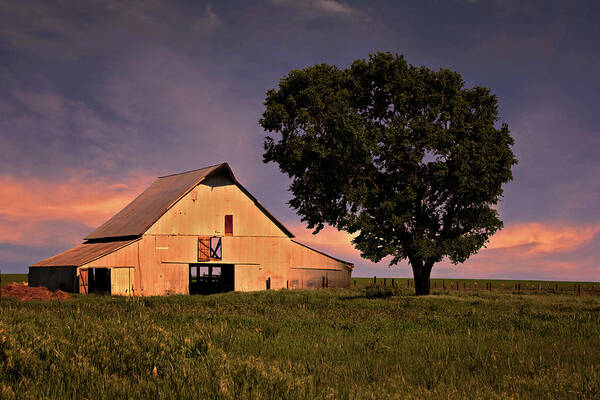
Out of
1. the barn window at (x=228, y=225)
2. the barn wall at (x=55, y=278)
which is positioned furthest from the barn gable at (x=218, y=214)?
the barn wall at (x=55, y=278)

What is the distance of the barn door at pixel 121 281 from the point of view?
143 ft

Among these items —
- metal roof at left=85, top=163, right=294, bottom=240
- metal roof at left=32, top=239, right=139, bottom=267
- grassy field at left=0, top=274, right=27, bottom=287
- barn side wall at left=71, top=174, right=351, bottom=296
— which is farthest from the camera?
grassy field at left=0, top=274, right=27, bottom=287

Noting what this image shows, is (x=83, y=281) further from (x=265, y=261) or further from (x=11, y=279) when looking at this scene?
(x=11, y=279)

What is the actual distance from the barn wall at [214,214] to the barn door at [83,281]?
230 inches

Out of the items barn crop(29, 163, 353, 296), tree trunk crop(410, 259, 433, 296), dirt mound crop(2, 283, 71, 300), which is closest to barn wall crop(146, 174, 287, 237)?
barn crop(29, 163, 353, 296)

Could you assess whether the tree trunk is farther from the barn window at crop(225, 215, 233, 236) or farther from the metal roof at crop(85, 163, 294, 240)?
the barn window at crop(225, 215, 233, 236)

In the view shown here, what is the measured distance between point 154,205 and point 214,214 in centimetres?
682

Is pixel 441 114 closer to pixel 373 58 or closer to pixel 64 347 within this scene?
pixel 373 58

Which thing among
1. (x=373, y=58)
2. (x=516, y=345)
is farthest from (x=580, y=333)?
(x=373, y=58)

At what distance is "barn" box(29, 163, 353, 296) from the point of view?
45219mm

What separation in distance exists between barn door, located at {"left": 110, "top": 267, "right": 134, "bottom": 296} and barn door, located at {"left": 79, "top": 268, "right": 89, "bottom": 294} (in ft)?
6.74

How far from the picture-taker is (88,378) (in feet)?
33.0

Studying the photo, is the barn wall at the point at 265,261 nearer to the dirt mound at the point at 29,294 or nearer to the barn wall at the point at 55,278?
the barn wall at the point at 55,278

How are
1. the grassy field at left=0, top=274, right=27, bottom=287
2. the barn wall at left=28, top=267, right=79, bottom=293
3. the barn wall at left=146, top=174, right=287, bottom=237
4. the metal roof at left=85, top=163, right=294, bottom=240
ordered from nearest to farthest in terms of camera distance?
the barn wall at left=28, top=267, right=79, bottom=293 < the barn wall at left=146, top=174, right=287, bottom=237 < the metal roof at left=85, top=163, right=294, bottom=240 < the grassy field at left=0, top=274, right=27, bottom=287
